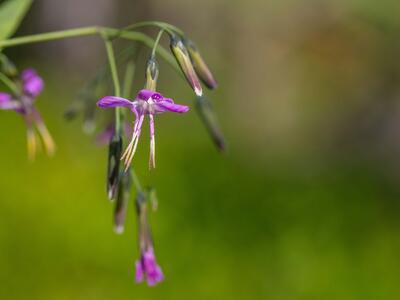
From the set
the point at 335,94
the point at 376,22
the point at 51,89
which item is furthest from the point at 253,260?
the point at 335,94

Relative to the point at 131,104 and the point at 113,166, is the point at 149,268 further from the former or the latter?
the point at 131,104

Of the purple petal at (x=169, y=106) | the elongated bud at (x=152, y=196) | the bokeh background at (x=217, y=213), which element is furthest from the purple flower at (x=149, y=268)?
the bokeh background at (x=217, y=213)

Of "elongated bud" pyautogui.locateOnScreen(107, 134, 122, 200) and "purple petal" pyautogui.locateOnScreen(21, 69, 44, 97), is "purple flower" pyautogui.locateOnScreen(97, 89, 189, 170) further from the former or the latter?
"purple petal" pyautogui.locateOnScreen(21, 69, 44, 97)

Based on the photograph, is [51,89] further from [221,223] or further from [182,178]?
[221,223]

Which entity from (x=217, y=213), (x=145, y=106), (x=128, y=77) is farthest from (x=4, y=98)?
(x=217, y=213)

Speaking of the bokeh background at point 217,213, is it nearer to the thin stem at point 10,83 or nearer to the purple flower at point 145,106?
the thin stem at point 10,83
